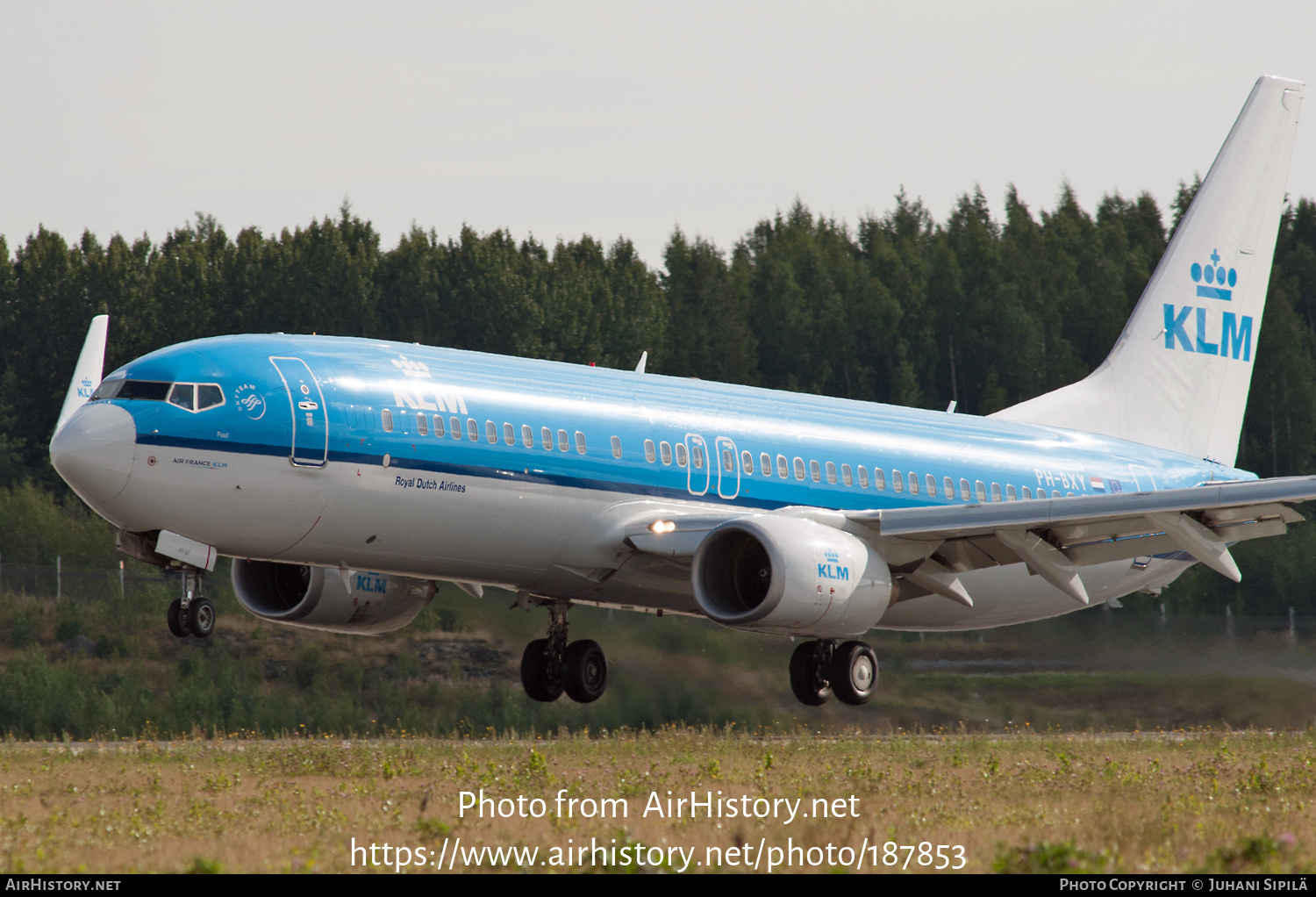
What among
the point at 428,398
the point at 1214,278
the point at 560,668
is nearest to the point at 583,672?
the point at 560,668

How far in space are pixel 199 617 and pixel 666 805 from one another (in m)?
6.40

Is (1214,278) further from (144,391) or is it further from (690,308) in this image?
(690,308)

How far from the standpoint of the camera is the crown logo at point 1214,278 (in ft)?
104

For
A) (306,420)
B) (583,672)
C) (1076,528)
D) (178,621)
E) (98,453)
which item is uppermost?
(306,420)

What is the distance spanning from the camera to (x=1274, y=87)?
32.3 m

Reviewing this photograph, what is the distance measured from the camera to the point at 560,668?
26.1m

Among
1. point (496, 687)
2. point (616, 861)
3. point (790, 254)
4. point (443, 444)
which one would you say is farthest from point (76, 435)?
point (790, 254)

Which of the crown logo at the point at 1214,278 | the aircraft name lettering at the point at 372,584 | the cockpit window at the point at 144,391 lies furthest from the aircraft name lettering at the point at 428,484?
the crown logo at the point at 1214,278

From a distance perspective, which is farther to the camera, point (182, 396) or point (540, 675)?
point (540, 675)

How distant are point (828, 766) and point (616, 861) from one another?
941cm

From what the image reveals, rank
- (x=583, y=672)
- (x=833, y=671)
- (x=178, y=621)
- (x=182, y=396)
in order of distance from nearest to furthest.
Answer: (x=182, y=396) < (x=178, y=621) < (x=833, y=671) < (x=583, y=672)

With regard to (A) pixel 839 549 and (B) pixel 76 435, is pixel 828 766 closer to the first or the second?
(A) pixel 839 549

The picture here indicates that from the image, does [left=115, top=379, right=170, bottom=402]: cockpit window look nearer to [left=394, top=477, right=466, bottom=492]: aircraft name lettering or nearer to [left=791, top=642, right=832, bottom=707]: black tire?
[left=394, top=477, right=466, bottom=492]: aircraft name lettering

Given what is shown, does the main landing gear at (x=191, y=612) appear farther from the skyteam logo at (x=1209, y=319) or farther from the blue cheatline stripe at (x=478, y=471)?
the skyteam logo at (x=1209, y=319)
